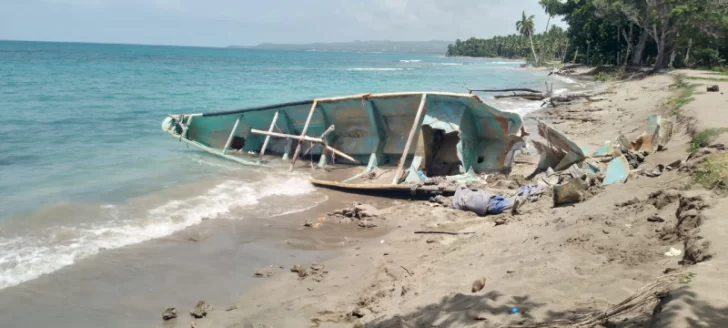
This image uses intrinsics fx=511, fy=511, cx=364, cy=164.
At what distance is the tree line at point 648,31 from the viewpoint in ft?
100

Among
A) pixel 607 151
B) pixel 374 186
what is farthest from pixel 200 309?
pixel 607 151

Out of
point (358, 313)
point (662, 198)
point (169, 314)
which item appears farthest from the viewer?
point (662, 198)

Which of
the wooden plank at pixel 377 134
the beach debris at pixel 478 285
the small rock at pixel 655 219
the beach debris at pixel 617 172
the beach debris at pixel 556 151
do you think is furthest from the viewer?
the wooden plank at pixel 377 134

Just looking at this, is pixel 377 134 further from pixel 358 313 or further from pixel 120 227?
pixel 358 313

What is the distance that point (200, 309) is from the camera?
5.49 meters

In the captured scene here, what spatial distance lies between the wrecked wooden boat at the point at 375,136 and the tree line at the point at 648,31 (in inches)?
1025

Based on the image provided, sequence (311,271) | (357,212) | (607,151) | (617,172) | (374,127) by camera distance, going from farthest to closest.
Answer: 1. (374,127)
2. (607,151)
3. (357,212)
4. (617,172)
5. (311,271)

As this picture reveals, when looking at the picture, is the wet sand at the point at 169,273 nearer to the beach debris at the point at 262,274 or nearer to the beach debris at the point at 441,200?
the beach debris at the point at 262,274

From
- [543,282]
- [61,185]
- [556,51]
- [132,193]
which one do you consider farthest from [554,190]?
[556,51]

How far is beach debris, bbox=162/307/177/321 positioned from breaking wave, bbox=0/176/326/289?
2.13m

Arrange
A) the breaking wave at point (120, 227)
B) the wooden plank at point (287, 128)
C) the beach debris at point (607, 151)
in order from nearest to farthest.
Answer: the breaking wave at point (120, 227) → the beach debris at point (607, 151) → the wooden plank at point (287, 128)

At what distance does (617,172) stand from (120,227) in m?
7.81

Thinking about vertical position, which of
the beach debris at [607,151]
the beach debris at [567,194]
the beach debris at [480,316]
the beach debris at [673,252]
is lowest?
the beach debris at [480,316]

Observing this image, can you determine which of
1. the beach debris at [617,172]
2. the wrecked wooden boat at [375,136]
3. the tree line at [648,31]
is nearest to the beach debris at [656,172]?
the beach debris at [617,172]
